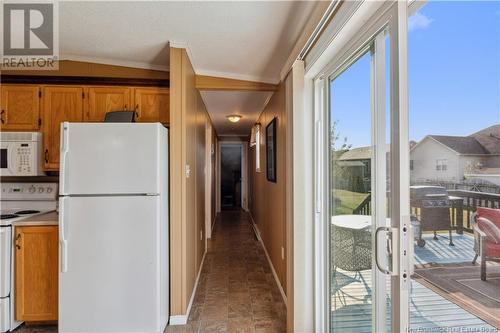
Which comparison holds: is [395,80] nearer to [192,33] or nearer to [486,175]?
[486,175]

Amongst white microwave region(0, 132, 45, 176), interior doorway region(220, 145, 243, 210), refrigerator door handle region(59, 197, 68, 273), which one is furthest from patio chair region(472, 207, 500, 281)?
interior doorway region(220, 145, 243, 210)

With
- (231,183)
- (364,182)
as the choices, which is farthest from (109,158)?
(231,183)

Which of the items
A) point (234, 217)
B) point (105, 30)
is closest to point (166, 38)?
point (105, 30)

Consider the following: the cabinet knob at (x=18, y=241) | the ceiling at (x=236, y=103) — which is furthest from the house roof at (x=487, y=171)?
the cabinet knob at (x=18, y=241)

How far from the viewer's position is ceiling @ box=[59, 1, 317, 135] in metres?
1.76

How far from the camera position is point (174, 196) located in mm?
2316

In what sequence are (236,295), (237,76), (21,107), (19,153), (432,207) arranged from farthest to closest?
(237,76), (236,295), (21,107), (19,153), (432,207)

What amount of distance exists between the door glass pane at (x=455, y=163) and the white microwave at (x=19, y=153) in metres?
3.16

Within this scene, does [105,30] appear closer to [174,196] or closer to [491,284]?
[174,196]

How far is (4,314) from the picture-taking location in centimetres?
212

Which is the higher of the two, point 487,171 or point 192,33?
point 192,33

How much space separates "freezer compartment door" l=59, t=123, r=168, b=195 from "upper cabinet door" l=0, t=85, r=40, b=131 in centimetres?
100

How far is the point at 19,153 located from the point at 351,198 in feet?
9.97

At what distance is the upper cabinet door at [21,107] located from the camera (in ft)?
8.55
